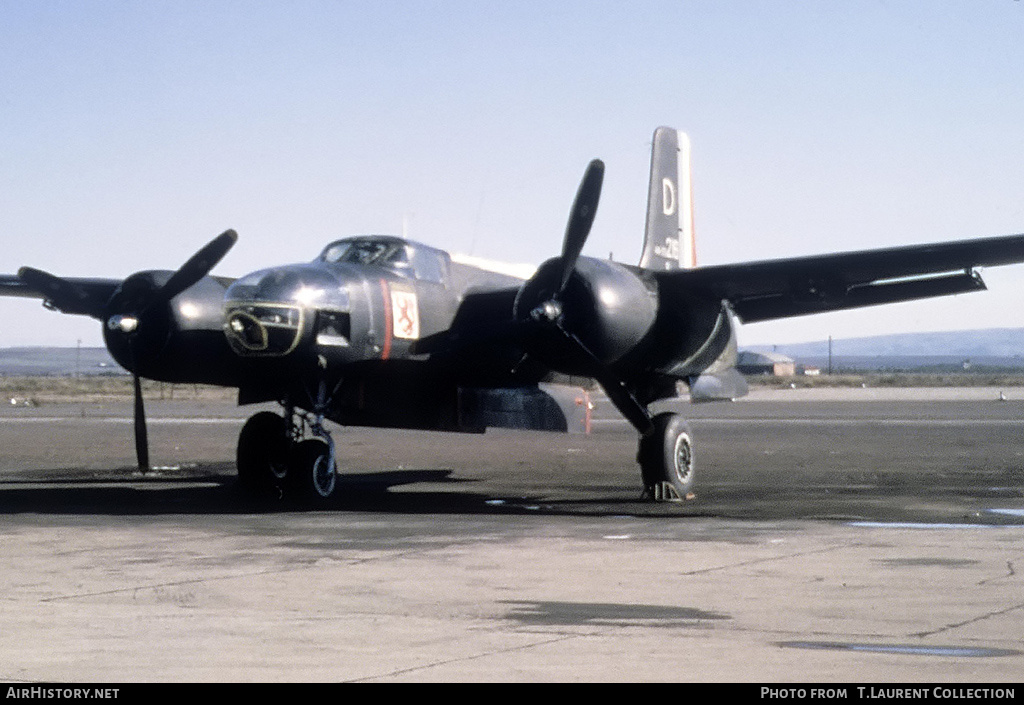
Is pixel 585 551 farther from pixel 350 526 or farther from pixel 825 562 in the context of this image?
pixel 350 526

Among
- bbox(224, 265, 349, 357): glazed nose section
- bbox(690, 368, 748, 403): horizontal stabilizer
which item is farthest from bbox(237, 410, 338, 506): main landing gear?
bbox(690, 368, 748, 403): horizontal stabilizer

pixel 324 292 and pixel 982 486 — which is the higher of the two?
pixel 324 292

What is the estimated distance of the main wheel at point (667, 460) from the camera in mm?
21656

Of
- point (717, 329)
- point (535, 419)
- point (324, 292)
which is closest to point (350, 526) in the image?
point (324, 292)

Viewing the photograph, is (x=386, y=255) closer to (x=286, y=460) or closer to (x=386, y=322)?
(x=386, y=322)

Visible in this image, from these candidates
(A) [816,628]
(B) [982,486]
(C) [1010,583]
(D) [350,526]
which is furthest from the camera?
(B) [982,486]

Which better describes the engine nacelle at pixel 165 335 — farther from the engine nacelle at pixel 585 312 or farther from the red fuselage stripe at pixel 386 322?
the engine nacelle at pixel 585 312

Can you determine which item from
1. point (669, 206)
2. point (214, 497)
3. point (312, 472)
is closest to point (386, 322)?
point (312, 472)

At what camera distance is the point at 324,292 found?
19.1m

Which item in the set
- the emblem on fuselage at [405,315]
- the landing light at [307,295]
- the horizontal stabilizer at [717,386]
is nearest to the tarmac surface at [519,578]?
the horizontal stabilizer at [717,386]

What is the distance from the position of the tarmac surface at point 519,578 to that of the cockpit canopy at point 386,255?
3.48m

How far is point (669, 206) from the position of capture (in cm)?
2819

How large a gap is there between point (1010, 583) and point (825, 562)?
6.49 feet

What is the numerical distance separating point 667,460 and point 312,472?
538 centimetres
